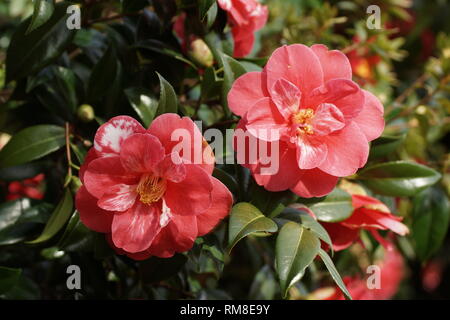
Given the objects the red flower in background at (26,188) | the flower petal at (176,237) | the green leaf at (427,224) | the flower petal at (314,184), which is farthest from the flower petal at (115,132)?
the green leaf at (427,224)


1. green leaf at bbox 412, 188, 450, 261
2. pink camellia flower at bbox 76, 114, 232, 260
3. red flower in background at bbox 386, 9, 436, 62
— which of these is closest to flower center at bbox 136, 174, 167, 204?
pink camellia flower at bbox 76, 114, 232, 260

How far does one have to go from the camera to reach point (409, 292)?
2.30m

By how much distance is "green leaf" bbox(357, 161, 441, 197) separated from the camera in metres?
1.00

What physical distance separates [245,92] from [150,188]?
0.59ft

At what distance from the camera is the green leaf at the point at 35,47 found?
2.98 feet

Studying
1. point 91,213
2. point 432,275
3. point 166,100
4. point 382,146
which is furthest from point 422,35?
point 91,213

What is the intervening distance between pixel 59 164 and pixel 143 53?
0.81 feet

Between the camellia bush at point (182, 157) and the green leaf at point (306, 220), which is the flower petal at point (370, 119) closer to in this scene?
the camellia bush at point (182, 157)

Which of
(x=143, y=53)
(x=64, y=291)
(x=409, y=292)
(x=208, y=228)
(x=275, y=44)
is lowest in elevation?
(x=409, y=292)

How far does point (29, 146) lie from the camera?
91 centimetres

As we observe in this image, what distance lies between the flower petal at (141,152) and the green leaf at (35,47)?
0.28 meters

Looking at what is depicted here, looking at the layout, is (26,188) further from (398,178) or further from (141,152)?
(398,178)

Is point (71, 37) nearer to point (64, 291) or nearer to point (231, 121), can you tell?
point (231, 121)
